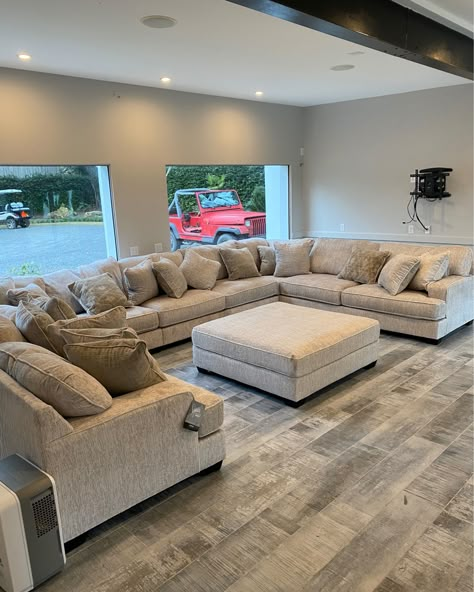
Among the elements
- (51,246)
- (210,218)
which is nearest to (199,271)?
(51,246)

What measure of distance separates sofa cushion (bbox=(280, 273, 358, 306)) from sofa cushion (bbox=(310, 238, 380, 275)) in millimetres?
125

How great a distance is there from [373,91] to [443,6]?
2929mm

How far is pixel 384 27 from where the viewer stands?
10.4 feet

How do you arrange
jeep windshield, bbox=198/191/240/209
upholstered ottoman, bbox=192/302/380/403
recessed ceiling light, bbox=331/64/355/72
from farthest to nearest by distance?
1. jeep windshield, bbox=198/191/240/209
2. recessed ceiling light, bbox=331/64/355/72
3. upholstered ottoman, bbox=192/302/380/403

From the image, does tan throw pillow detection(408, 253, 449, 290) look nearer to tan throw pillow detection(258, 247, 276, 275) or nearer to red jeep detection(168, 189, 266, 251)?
tan throw pillow detection(258, 247, 276, 275)

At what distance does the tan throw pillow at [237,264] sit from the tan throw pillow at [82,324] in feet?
9.28

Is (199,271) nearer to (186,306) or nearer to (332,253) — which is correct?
(186,306)

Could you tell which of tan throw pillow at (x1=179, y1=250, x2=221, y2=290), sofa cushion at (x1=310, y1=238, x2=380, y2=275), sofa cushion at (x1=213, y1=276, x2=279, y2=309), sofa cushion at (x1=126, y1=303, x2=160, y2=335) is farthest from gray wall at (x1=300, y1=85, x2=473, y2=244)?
sofa cushion at (x1=126, y1=303, x2=160, y2=335)

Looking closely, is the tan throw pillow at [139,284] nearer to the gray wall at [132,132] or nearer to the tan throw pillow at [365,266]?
the gray wall at [132,132]

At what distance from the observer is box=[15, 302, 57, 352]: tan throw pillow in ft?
8.82

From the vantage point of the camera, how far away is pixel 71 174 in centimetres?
517

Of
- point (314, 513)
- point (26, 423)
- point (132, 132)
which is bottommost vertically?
point (314, 513)

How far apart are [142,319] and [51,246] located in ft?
5.30

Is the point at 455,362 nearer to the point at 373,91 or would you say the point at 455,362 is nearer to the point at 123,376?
the point at 123,376
